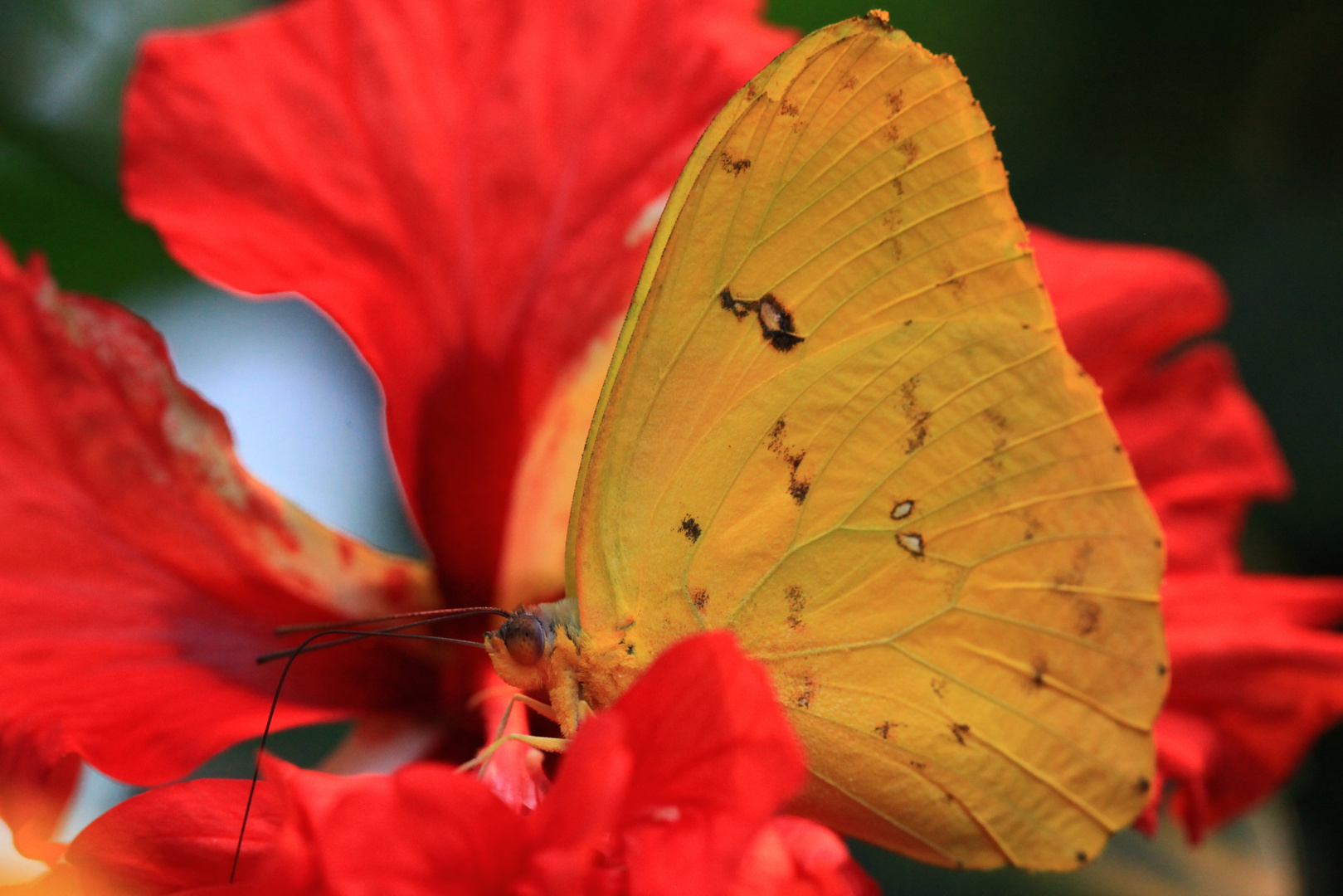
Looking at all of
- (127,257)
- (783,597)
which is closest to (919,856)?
(783,597)

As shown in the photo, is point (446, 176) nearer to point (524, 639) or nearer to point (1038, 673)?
point (524, 639)

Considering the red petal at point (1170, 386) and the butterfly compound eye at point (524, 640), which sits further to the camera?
the red petal at point (1170, 386)

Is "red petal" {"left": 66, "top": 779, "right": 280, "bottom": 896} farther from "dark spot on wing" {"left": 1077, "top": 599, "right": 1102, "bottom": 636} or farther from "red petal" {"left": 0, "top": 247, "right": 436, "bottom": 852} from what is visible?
"dark spot on wing" {"left": 1077, "top": 599, "right": 1102, "bottom": 636}

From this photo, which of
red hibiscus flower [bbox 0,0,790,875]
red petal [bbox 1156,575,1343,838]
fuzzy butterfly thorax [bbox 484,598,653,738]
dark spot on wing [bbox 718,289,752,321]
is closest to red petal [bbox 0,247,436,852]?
red hibiscus flower [bbox 0,0,790,875]

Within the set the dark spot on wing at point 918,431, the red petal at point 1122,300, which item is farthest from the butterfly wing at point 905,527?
the red petal at point 1122,300

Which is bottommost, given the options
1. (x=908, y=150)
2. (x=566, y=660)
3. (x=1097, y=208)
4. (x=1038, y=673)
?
(x=566, y=660)

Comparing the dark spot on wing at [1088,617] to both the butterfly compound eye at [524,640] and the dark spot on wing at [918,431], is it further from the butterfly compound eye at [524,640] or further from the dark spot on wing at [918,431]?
the butterfly compound eye at [524,640]

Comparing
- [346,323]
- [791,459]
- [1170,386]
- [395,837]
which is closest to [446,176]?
[346,323]

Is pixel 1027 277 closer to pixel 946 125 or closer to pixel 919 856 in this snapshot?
pixel 946 125
